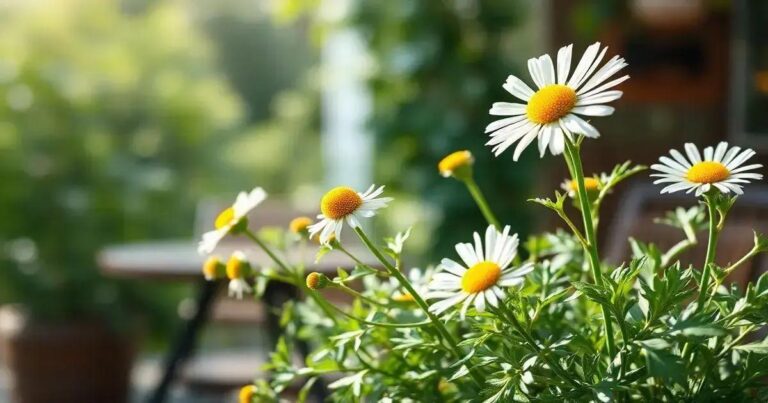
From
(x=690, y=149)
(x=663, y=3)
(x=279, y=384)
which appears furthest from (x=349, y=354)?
(x=663, y=3)

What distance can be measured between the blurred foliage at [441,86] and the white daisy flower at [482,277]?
12.3ft

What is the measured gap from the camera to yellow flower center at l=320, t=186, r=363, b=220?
80 centimetres

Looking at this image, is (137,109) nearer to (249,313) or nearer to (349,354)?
(249,313)

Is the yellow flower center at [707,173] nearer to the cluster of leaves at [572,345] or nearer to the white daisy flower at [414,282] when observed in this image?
the cluster of leaves at [572,345]

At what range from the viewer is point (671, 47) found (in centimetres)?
486

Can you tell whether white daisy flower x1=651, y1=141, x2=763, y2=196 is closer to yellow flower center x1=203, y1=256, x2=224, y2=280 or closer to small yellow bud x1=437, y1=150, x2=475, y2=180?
small yellow bud x1=437, y1=150, x2=475, y2=180

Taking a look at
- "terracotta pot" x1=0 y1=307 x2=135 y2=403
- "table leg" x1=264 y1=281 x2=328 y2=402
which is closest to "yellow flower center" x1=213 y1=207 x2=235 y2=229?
"table leg" x1=264 y1=281 x2=328 y2=402

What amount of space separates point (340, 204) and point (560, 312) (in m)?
0.22

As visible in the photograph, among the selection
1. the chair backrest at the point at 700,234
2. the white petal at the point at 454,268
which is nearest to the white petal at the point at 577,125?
the white petal at the point at 454,268

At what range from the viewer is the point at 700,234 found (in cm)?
182

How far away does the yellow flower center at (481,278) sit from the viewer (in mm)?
712

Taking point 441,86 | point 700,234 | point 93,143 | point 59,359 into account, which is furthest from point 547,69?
point 93,143

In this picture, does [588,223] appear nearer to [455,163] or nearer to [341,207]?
[341,207]

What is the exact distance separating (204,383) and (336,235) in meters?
3.08
